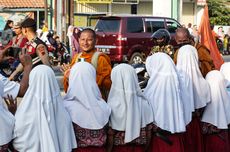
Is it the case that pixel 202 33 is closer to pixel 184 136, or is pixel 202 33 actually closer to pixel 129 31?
pixel 184 136

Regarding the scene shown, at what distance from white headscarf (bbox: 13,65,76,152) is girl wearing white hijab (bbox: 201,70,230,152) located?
2.49 m

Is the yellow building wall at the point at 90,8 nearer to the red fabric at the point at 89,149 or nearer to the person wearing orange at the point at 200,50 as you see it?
the person wearing orange at the point at 200,50

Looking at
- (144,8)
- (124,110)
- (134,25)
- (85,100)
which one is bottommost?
(124,110)

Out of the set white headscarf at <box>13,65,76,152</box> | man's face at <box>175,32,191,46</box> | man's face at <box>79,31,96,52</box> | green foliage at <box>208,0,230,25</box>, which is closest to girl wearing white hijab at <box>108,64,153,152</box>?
white headscarf at <box>13,65,76,152</box>

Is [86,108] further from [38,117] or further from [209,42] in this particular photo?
[209,42]

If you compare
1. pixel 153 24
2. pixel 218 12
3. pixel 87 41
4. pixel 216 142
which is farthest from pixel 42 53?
pixel 218 12

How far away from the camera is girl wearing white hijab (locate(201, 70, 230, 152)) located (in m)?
6.47

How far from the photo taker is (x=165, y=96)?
5699 millimetres

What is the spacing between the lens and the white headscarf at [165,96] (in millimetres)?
5656

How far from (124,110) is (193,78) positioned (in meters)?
1.49

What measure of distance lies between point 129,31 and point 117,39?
1.85 feet

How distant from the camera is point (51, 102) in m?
4.53

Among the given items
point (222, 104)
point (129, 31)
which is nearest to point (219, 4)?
point (129, 31)

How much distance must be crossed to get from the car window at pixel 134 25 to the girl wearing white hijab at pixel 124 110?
14051 millimetres
